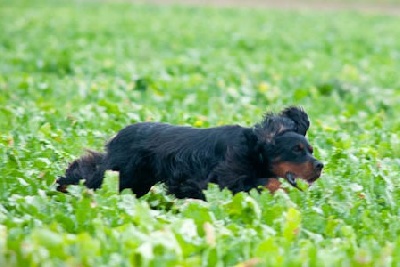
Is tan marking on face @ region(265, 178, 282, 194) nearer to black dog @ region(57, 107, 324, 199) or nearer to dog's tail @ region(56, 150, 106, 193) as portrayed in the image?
black dog @ region(57, 107, 324, 199)

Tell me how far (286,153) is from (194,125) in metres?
3.67

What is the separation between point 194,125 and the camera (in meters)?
10.5

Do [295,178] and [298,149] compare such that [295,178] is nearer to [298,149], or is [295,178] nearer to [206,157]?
[298,149]

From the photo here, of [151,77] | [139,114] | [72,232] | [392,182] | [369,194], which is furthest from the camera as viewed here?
[151,77]

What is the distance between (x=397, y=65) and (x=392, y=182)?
12.0m

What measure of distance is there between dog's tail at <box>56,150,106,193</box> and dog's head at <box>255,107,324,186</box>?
1228 millimetres

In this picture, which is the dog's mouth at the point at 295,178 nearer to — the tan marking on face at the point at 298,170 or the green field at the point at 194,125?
the tan marking on face at the point at 298,170

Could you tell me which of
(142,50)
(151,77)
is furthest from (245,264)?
(142,50)

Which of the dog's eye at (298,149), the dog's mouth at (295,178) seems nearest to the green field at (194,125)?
the dog's mouth at (295,178)

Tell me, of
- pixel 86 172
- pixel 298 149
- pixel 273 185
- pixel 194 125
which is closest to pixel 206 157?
pixel 273 185

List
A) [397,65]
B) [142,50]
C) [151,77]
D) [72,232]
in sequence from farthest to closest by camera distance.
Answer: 1. [142,50]
2. [397,65]
3. [151,77]
4. [72,232]

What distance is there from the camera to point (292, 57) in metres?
20.6

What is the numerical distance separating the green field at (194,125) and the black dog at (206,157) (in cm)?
18

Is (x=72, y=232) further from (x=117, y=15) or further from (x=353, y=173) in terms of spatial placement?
(x=117, y=15)
